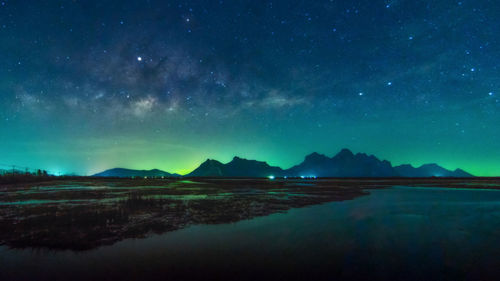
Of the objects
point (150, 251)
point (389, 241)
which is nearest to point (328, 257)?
point (389, 241)

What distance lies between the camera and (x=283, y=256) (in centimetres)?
945

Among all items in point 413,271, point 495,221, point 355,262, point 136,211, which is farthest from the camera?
point 136,211

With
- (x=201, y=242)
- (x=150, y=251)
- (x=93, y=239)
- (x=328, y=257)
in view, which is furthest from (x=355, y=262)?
(x=93, y=239)

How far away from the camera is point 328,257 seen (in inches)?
367

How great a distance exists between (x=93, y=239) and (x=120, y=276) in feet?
15.6

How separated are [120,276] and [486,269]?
12.1 m

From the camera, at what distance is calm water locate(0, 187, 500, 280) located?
7.71 meters

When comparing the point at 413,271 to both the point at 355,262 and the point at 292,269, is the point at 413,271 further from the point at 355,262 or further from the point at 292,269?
the point at 292,269

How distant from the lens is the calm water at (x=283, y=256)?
7715 millimetres

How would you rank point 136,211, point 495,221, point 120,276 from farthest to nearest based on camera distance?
point 136,211 → point 495,221 → point 120,276

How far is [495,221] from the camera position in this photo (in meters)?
16.5

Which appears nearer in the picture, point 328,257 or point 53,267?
point 53,267

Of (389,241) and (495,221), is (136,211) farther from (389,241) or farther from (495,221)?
(495,221)

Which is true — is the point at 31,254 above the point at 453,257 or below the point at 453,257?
above
